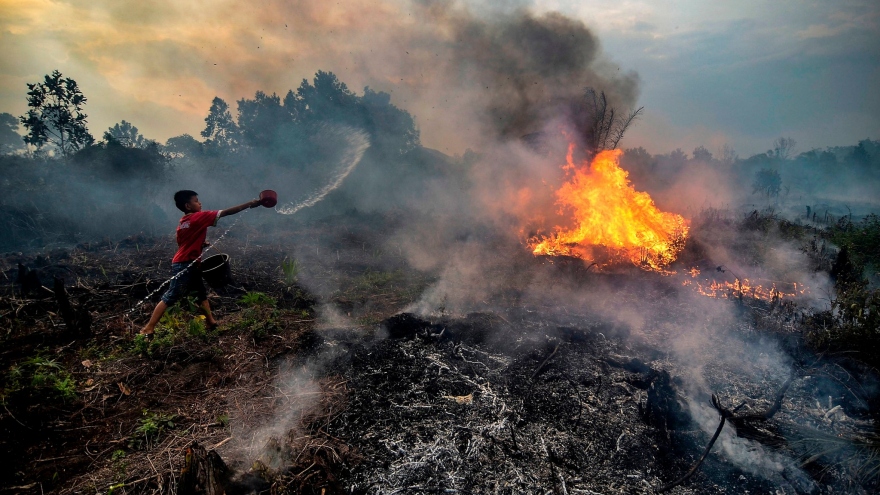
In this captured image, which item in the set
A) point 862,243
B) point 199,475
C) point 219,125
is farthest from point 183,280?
point 219,125

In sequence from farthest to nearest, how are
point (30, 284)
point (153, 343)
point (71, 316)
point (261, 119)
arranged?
1. point (261, 119)
2. point (30, 284)
3. point (71, 316)
4. point (153, 343)

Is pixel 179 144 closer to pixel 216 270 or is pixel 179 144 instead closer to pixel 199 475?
pixel 216 270

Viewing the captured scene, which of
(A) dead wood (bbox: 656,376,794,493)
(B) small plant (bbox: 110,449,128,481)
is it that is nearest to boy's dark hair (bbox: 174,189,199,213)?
(B) small plant (bbox: 110,449,128,481)

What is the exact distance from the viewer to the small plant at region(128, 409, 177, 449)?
349 centimetres

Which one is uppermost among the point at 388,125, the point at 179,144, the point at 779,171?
the point at 179,144

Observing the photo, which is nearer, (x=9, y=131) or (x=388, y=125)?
(x=388, y=125)

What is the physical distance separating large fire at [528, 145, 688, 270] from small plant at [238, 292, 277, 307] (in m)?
7.86

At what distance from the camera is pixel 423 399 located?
4402 millimetres

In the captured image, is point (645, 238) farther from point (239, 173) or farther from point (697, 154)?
point (697, 154)

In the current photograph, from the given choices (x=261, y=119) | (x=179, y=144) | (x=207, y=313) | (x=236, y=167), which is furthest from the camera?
(x=179, y=144)

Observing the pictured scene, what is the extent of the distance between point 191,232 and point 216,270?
2.25 ft

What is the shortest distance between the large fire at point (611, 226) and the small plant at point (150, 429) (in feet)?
31.0

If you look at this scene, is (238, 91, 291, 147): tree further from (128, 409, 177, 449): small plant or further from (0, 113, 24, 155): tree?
(0, 113, 24, 155): tree

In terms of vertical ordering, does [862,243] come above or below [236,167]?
below
